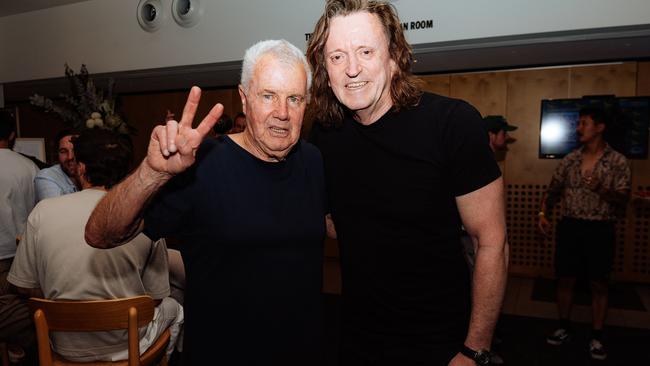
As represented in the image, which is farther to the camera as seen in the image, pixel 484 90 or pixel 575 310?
pixel 484 90

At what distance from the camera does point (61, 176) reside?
3.32m

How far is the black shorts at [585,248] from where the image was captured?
10.3 ft

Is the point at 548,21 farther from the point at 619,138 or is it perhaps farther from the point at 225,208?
the point at 225,208

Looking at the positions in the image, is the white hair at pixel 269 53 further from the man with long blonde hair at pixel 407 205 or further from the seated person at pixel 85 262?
the seated person at pixel 85 262

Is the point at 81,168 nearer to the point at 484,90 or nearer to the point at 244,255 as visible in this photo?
the point at 244,255

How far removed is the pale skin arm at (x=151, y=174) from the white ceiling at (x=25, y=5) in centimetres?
481

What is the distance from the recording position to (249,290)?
1195 mm

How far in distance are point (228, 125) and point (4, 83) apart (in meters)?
3.46

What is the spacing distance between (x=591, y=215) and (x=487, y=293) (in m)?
2.54

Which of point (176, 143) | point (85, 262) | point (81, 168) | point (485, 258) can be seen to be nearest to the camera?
point (176, 143)

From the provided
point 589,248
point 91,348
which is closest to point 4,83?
point 91,348

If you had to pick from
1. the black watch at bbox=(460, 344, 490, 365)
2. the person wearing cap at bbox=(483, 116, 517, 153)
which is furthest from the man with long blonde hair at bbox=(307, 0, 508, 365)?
the person wearing cap at bbox=(483, 116, 517, 153)

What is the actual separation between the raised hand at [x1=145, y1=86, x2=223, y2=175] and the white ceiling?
15.9 ft

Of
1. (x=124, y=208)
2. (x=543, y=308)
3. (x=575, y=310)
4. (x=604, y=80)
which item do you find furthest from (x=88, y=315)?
(x=604, y=80)
